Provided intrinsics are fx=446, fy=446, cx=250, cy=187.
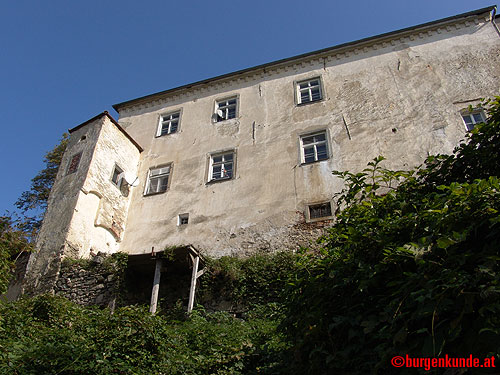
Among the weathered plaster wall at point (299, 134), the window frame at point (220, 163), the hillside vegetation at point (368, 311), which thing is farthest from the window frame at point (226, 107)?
the hillside vegetation at point (368, 311)

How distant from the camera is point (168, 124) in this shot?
18.4 meters

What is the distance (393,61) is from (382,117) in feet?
9.32

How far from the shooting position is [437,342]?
12.7 ft

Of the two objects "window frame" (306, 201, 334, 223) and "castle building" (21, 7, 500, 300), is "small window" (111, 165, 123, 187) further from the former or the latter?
"window frame" (306, 201, 334, 223)

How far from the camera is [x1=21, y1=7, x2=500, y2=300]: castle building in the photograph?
544 inches

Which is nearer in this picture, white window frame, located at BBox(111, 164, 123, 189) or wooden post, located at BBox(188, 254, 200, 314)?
wooden post, located at BBox(188, 254, 200, 314)

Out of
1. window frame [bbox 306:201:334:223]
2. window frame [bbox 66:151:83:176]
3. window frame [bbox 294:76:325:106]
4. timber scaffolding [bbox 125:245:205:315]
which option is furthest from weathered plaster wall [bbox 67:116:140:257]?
window frame [bbox 294:76:325:106]

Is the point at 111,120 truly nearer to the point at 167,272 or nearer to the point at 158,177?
the point at 158,177

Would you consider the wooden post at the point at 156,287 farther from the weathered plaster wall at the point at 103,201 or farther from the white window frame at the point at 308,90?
the white window frame at the point at 308,90

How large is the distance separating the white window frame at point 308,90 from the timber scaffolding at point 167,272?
25.3 feet

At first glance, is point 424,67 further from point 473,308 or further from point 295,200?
point 473,308

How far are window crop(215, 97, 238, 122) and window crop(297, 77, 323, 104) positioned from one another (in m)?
2.60

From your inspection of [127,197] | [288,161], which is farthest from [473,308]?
[127,197]

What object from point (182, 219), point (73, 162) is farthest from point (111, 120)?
point (182, 219)
